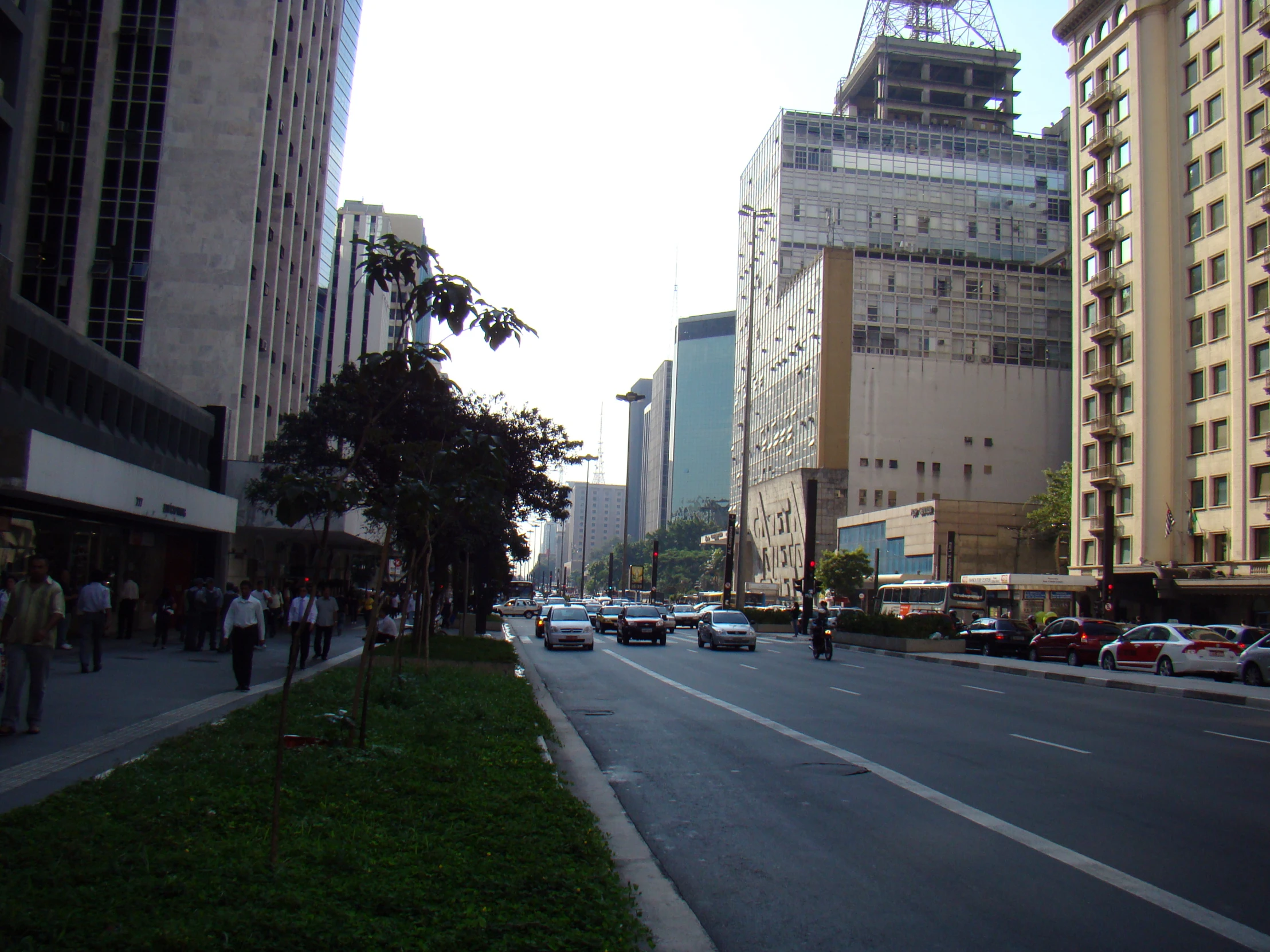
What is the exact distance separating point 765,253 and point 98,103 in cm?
8288

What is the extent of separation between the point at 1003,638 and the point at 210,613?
27.7 metres

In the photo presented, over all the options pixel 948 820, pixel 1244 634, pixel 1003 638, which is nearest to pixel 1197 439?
pixel 1003 638

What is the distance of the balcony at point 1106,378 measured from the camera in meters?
52.9

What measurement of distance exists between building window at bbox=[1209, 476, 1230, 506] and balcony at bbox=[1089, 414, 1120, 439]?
6998 mm

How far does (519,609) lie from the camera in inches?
3123

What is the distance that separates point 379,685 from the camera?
45.4 ft

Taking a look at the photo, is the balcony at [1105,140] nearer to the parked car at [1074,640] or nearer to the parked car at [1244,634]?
the parked car at [1074,640]

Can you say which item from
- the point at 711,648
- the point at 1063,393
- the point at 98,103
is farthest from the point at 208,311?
the point at 1063,393

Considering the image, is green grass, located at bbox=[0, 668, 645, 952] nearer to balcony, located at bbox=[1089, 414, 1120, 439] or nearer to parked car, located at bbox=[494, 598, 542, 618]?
balcony, located at bbox=[1089, 414, 1120, 439]

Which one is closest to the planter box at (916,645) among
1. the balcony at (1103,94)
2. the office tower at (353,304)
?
the balcony at (1103,94)

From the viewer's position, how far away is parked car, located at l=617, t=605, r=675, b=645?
130 ft

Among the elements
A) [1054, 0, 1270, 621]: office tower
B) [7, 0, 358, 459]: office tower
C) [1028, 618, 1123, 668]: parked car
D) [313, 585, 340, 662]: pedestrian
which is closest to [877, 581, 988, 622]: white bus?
[1054, 0, 1270, 621]: office tower

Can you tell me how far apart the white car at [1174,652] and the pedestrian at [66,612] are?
1078 inches

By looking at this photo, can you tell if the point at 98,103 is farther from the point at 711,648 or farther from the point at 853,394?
the point at 853,394
